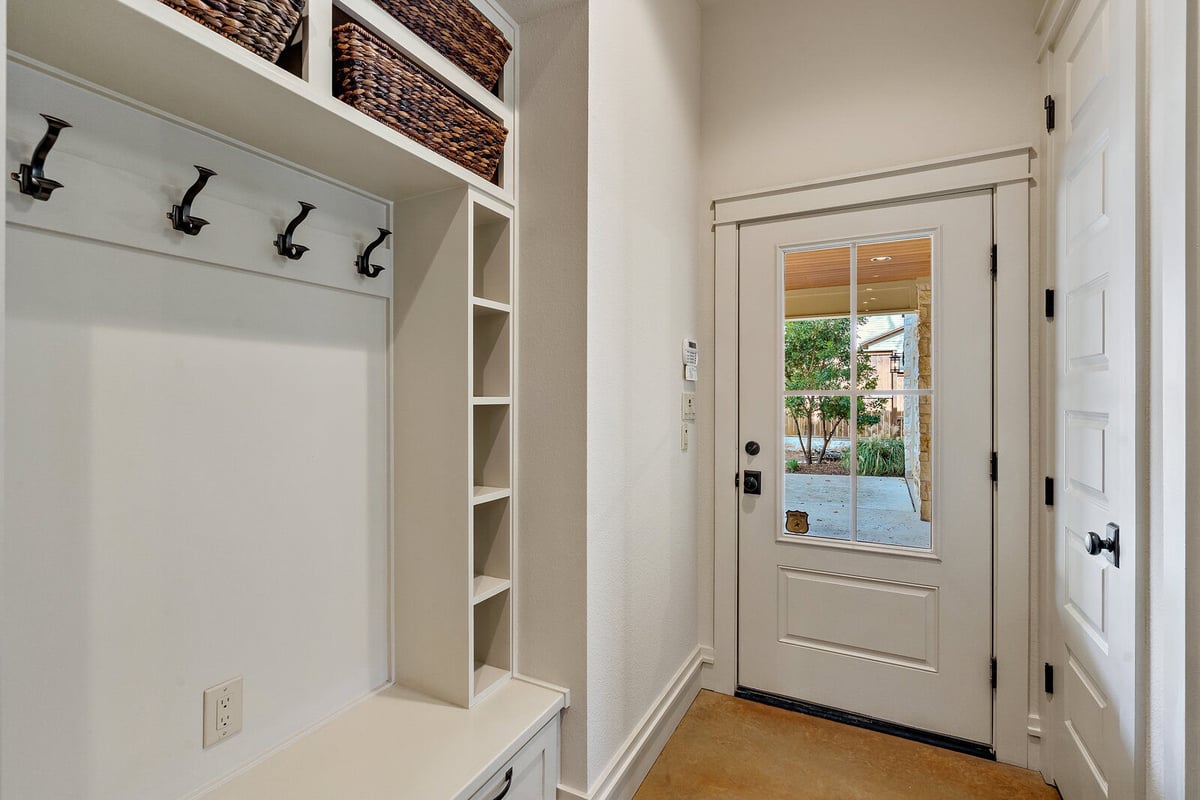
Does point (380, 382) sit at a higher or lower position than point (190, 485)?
higher

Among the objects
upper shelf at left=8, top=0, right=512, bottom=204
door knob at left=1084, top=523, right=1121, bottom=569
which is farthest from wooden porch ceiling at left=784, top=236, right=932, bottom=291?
upper shelf at left=8, top=0, right=512, bottom=204

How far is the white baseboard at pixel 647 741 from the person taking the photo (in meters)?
1.58

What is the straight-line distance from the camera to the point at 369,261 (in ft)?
4.80

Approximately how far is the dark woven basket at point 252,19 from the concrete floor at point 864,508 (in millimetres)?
2055

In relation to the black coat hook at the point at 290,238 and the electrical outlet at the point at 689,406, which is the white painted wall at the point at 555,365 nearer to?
the black coat hook at the point at 290,238

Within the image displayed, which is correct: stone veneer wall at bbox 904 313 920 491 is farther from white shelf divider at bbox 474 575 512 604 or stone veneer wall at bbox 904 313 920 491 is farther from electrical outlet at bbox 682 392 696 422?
white shelf divider at bbox 474 575 512 604

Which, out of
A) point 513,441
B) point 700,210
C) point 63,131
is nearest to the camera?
point 63,131

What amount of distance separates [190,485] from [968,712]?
246 centimetres

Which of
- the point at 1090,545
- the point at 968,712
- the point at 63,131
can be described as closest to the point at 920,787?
the point at 968,712

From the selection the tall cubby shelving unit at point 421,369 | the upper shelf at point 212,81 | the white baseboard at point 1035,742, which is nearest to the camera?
the upper shelf at point 212,81

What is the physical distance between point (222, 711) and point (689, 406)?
5.54 feet

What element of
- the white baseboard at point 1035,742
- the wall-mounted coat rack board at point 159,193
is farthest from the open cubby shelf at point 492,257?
the white baseboard at point 1035,742

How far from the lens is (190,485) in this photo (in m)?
1.10

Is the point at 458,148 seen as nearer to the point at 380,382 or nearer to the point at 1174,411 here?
the point at 380,382
